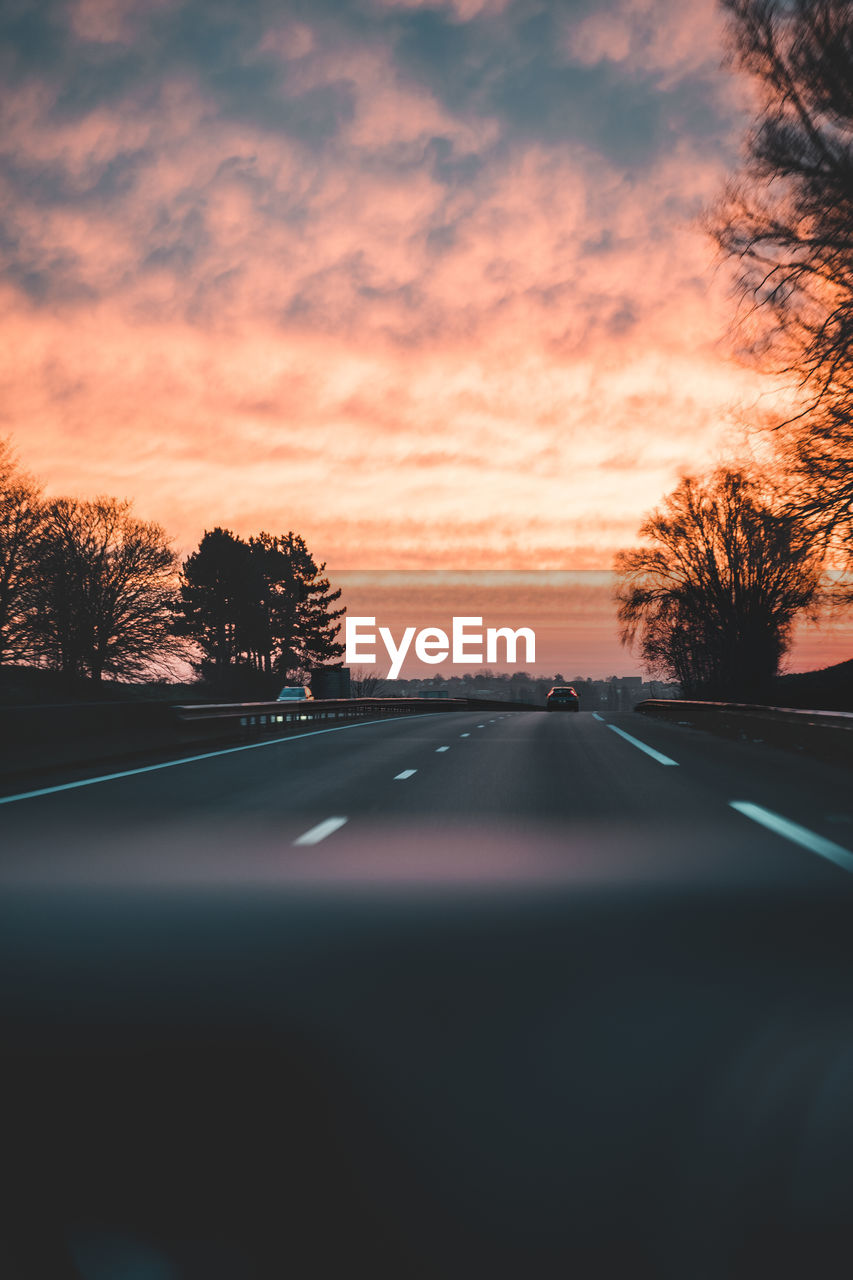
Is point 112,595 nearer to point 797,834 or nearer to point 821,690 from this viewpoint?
point 821,690

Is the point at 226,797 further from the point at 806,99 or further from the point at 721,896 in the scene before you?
the point at 806,99

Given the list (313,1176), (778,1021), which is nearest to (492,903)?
(778,1021)

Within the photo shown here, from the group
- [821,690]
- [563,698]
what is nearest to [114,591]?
[563,698]

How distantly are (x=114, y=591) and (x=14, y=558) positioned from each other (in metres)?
13.1

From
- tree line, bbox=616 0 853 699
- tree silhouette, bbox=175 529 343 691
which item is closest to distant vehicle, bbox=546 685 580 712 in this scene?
tree silhouette, bbox=175 529 343 691

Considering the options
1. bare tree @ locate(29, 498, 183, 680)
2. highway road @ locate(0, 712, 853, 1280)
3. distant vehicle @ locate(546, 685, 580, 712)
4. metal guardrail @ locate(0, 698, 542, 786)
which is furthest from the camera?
distant vehicle @ locate(546, 685, 580, 712)

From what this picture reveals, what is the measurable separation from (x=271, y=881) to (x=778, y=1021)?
3920 mm

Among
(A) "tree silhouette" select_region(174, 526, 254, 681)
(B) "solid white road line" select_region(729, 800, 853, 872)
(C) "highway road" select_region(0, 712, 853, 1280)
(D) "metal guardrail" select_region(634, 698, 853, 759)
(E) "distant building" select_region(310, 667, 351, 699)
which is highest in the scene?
(A) "tree silhouette" select_region(174, 526, 254, 681)

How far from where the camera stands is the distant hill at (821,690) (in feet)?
140

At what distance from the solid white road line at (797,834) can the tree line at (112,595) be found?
4488cm

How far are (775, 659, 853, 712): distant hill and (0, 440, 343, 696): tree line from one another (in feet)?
98.5

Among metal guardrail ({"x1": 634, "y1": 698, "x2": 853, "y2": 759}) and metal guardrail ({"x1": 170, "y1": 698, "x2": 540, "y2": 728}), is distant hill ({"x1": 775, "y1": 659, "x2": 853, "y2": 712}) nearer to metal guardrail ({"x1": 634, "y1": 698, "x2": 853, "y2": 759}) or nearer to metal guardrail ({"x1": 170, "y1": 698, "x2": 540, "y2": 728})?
metal guardrail ({"x1": 634, "y1": 698, "x2": 853, "y2": 759})

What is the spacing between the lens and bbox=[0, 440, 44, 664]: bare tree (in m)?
52.6

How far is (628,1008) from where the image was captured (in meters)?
5.34
